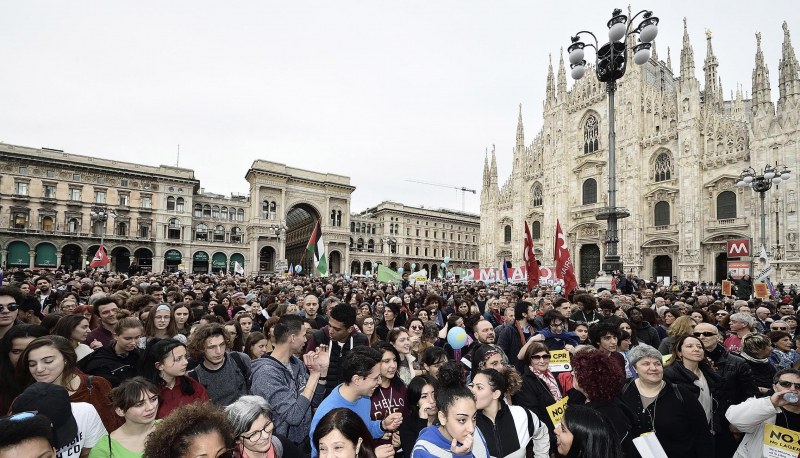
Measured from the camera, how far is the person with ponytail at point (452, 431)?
2619mm

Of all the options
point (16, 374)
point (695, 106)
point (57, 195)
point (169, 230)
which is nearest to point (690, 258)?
point (695, 106)

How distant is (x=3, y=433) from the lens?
68.7 inches

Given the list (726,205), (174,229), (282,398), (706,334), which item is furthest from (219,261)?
(706,334)

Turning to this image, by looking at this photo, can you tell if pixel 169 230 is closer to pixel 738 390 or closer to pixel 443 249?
pixel 443 249

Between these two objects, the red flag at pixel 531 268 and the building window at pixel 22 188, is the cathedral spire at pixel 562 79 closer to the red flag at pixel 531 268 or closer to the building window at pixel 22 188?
the red flag at pixel 531 268

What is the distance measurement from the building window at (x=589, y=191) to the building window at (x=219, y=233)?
41918mm

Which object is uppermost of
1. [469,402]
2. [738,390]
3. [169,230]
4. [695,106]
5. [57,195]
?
[695,106]

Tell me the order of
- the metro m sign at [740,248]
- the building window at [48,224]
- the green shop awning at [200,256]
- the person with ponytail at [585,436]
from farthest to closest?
the green shop awning at [200,256]
the building window at [48,224]
the metro m sign at [740,248]
the person with ponytail at [585,436]

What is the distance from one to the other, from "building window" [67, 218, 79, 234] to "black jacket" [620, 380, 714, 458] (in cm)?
5336

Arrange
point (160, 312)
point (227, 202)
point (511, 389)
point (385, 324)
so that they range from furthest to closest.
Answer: point (227, 202)
point (385, 324)
point (160, 312)
point (511, 389)

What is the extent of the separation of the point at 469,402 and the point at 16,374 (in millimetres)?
3303

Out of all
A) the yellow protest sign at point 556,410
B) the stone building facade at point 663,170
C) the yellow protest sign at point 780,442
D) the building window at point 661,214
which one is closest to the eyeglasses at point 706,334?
the yellow protest sign at point 780,442

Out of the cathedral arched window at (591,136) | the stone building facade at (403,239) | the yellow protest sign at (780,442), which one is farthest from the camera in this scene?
the stone building facade at (403,239)

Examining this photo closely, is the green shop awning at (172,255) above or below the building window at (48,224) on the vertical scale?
below
